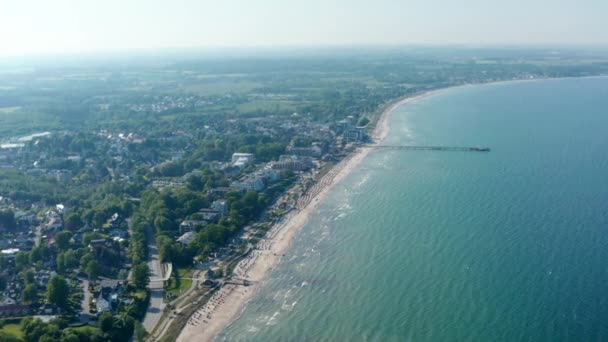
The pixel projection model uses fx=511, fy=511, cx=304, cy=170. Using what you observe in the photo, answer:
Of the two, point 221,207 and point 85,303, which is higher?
point 221,207

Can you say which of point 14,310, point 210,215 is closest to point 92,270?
point 14,310

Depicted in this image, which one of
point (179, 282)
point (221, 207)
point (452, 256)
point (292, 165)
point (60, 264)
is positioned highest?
point (292, 165)

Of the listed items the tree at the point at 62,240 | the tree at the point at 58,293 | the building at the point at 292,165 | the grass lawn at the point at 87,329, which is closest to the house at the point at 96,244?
the tree at the point at 62,240

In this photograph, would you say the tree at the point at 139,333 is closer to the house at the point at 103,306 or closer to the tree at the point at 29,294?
the house at the point at 103,306

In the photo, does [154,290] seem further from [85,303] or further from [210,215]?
[210,215]

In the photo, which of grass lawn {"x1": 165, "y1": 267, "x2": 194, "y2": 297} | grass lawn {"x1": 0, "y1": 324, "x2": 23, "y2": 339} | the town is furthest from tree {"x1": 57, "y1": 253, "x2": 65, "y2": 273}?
grass lawn {"x1": 165, "y1": 267, "x2": 194, "y2": 297}
